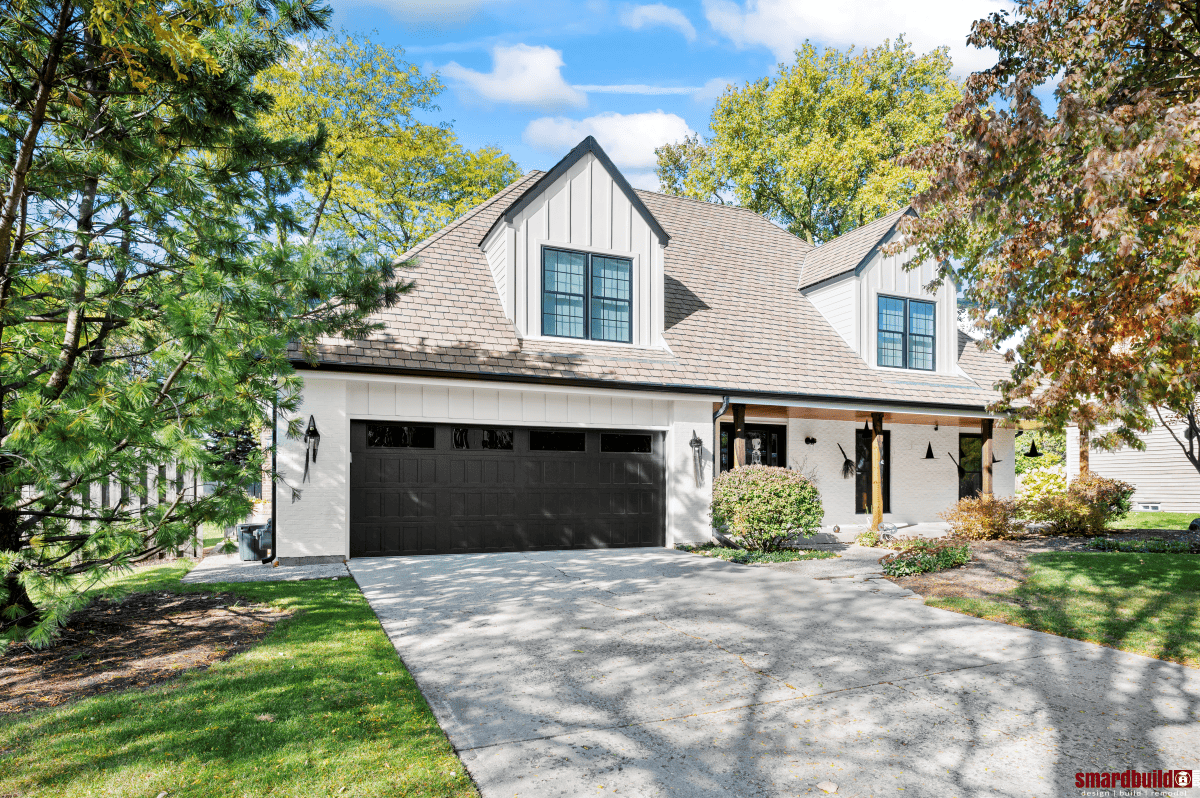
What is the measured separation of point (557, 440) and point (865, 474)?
8769 mm

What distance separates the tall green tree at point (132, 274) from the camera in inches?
173

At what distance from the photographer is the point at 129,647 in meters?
5.73

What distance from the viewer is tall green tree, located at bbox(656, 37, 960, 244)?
28.9 metres

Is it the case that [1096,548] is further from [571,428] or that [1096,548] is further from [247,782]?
[247,782]

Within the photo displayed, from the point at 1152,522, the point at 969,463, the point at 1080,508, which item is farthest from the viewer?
the point at 969,463


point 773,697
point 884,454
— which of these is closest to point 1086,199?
point 773,697

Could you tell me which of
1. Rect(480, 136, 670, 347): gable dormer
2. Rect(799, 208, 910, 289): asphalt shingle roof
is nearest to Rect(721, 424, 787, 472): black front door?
Rect(480, 136, 670, 347): gable dormer

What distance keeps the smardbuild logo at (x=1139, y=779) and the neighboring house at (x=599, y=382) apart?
29.7 feet

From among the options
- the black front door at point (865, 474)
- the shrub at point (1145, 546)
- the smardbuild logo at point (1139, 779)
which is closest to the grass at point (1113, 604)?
the shrub at point (1145, 546)

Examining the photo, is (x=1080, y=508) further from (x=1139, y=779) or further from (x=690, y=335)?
(x=1139, y=779)

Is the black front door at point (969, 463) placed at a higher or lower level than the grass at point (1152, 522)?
higher

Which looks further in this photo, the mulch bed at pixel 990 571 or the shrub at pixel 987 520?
the shrub at pixel 987 520

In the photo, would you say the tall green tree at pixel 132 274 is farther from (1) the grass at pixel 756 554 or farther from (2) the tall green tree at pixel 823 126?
(2) the tall green tree at pixel 823 126

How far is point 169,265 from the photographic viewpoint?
19.4 feet
